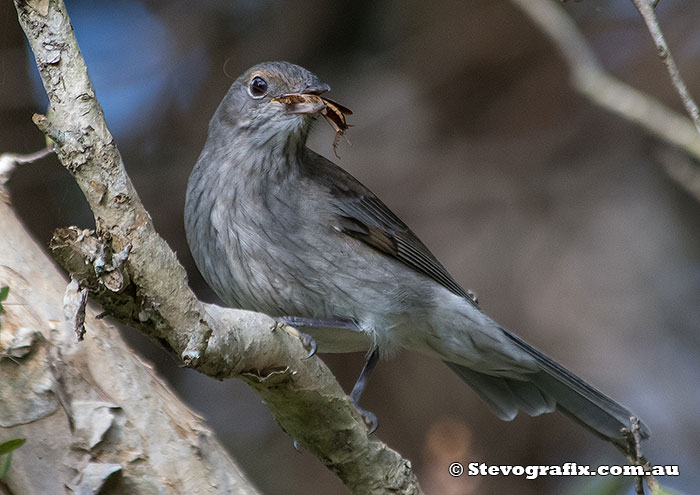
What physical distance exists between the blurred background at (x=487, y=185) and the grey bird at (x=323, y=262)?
1.58 metres

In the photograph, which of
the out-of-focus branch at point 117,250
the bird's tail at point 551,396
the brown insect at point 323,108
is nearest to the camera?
the out-of-focus branch at point 117,250

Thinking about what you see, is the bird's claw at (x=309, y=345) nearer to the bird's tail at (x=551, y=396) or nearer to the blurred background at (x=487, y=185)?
the bird's tail at (x=551, y=396)

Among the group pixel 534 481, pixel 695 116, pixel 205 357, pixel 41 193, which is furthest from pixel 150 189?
pixel 695 116

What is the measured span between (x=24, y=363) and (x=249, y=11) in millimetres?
4235

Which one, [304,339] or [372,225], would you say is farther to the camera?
[372,225]

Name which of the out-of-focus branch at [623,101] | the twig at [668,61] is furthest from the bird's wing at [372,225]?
the twig at [668,61]

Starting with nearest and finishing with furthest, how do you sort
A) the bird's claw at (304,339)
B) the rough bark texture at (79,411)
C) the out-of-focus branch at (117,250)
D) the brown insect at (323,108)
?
1. the out-of-focus branch at (117,250)
2. the rough bark texture at (79,411)
3. the bird's claw at (304,339)
4. the brown insect at (323,108)

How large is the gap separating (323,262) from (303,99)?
700mm

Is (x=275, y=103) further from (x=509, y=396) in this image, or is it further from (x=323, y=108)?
(x=509, y=396)

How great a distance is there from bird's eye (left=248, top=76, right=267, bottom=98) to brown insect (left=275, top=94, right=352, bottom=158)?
0.10m

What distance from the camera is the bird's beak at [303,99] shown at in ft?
11.3

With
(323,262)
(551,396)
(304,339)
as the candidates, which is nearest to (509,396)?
(551,396)

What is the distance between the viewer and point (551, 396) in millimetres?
3785

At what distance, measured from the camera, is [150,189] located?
5508mm
